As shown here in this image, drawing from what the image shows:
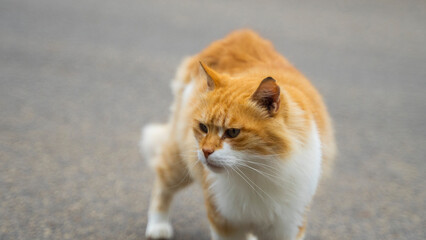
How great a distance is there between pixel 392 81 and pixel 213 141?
4.21 m

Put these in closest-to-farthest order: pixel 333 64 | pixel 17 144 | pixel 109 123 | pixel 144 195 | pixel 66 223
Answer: pixel 66 223
pixel 144 195
pixel 17 144
pixel 109 123
pixel 333 64

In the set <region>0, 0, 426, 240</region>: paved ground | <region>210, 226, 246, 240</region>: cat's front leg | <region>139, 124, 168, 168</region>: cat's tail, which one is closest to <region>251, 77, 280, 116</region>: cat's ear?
<region>210, 226, 246, 240</region>: cat's front leg

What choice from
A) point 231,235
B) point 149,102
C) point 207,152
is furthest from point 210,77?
point 149,102

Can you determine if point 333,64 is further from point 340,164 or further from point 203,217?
point 203,217

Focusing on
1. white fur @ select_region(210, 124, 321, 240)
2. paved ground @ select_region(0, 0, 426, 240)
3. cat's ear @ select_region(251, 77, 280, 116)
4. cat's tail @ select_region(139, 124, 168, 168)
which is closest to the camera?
cat's ear @ select_region(251, 77, 280, 116)

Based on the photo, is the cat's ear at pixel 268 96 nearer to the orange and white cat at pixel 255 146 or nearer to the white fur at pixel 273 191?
the orange and white cat at pixel 255 146

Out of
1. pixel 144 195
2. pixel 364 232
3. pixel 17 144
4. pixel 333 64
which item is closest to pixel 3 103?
pixel 17 144

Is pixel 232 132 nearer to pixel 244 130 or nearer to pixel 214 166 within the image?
pixel 244 130

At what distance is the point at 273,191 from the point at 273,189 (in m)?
0.01

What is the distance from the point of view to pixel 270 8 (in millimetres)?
7637

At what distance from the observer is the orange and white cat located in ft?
6.52

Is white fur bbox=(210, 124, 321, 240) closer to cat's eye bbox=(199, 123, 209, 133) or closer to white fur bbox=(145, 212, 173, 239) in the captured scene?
cat's eye bbox=(199, 123, 209, 133)

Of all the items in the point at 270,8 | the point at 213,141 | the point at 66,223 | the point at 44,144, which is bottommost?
the point at 66,223

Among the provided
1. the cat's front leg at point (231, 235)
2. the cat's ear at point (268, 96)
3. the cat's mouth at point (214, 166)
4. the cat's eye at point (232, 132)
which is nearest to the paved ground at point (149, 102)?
the cat's front leg at point (231, 235)
